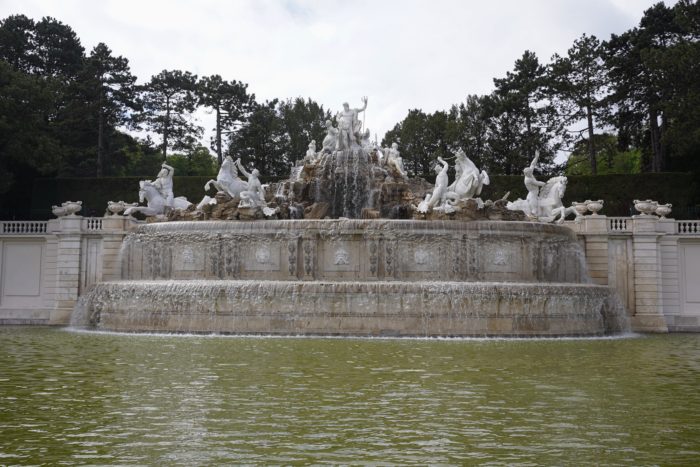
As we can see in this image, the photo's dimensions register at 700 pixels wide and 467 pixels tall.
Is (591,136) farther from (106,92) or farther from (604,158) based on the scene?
(106,92)

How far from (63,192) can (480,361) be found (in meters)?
29.3

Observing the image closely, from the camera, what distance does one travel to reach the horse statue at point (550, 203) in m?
28.9

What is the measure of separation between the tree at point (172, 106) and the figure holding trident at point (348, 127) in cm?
2756

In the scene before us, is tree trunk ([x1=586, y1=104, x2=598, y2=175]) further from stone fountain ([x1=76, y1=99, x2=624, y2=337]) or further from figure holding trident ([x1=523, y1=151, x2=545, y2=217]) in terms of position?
stone fountain ([x1=76, y1=99, x2=624, y2=337])

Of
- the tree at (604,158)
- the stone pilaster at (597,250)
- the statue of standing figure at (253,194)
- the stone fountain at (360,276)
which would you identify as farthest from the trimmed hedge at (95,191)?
the tree at (604,158)

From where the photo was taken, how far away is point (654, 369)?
13.4 m

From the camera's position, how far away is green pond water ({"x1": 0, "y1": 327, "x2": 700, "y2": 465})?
7020mm

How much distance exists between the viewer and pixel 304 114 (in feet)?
209

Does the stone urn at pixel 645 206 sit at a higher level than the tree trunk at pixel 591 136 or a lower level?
lower

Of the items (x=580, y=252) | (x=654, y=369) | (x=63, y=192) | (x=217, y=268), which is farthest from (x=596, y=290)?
(x=63, y=192)

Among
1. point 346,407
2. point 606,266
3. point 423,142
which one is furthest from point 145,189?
point 423,142

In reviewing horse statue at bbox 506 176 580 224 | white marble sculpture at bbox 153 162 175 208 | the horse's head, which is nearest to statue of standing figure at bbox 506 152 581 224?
horse statue at bbox 506 176 580 224

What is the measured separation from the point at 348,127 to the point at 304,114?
2932 centimetres

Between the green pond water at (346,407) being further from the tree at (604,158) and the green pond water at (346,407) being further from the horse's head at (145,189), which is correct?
the tree at (604,158)
